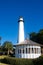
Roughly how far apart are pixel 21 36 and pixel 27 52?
5572 mm

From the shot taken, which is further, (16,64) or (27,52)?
(27,52)

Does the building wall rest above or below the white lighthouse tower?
below

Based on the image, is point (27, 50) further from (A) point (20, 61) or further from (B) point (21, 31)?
(B) point (21, 31)

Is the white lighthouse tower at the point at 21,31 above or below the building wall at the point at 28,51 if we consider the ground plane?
above

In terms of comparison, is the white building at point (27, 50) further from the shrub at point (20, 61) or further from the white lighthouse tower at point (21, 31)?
the shrub at point (20, 61)

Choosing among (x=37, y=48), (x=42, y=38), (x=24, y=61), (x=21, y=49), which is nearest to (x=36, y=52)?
(x=37, y=48)

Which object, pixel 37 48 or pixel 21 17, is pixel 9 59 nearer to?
pixel 37 48

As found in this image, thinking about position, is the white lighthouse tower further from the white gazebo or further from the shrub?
the shrub

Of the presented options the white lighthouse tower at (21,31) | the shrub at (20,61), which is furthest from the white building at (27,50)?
the shrub at (20,61)

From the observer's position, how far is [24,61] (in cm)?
2773

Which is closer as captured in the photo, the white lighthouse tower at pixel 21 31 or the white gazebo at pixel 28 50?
the white gazebo at pixel 28 50

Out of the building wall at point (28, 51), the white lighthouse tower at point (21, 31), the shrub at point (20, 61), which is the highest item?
the white lighthouse tower at point (21, 31)

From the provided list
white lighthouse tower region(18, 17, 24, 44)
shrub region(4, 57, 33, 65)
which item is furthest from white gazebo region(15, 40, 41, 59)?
shrub region(4, 57, 33, 65)

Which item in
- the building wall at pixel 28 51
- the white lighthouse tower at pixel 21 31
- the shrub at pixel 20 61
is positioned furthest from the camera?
the white lighthouse tower at pixel 21 31
